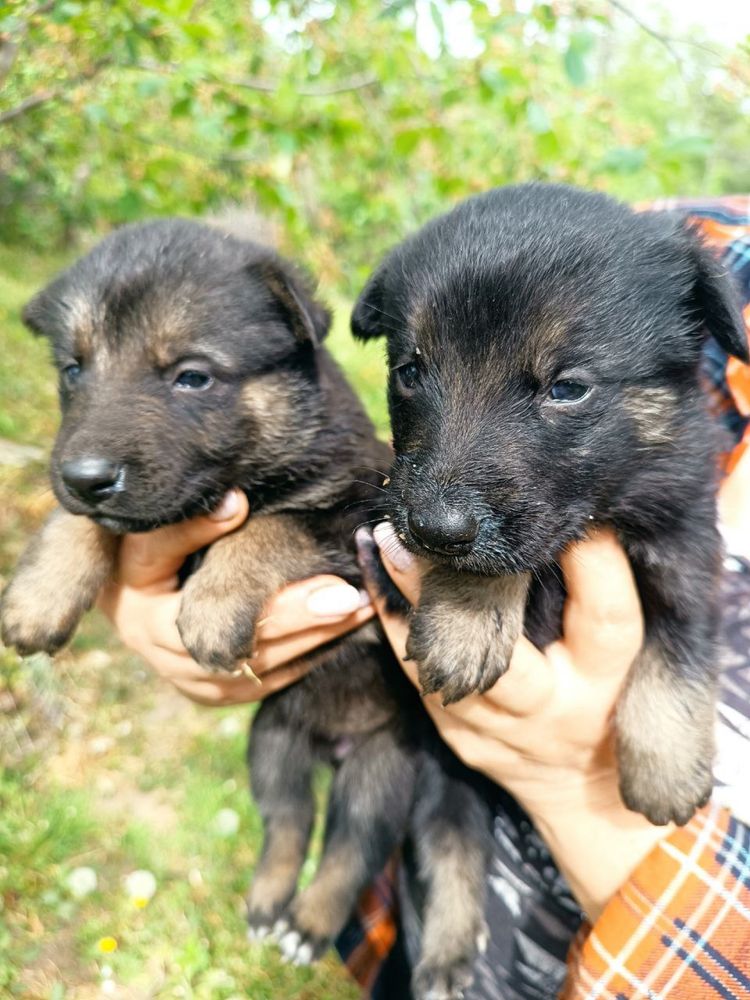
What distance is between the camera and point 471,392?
1.69 meters

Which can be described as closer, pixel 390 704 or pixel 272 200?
pixel 390 704

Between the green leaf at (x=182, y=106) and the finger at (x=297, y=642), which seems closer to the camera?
the finger at (x=297, y=642)

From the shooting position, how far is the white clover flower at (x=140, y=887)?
329cm

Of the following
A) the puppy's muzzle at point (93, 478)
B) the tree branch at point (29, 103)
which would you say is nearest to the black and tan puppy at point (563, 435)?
the puppy's muzzle at point (93, 478)

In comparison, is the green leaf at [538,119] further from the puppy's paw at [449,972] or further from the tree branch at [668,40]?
the puppy's paw at [449,972]

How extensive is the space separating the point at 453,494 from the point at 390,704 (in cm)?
120

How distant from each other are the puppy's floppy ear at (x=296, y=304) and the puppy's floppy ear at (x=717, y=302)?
3.52ft

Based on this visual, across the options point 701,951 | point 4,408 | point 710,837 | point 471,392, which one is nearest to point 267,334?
point 471,392

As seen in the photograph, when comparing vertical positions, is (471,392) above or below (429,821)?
above

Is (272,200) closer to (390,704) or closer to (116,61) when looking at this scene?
(116,61)

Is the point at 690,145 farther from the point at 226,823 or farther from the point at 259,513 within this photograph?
the point at 226,823

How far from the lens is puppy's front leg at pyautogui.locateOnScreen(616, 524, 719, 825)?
1826mm

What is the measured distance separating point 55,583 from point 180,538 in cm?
38

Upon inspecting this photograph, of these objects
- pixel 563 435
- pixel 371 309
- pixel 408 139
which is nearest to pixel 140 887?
pixel 371 309
